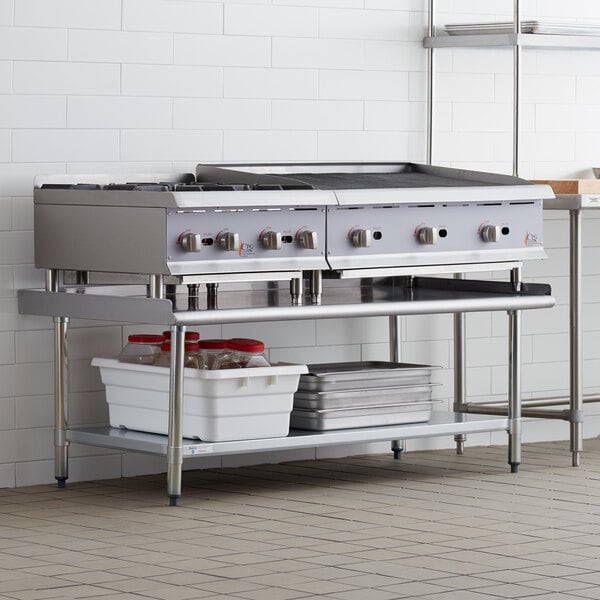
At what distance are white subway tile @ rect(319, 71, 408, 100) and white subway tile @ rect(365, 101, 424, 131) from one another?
0.10 ft

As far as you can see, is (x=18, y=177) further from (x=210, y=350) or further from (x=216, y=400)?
(x=216, y=400)

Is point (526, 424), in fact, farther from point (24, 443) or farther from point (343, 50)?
point (24, 443)

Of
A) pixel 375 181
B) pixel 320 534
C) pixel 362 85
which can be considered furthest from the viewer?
pixel 362 85

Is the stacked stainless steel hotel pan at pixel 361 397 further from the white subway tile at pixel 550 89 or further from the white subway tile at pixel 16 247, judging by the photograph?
the white subway tile at pixel 550 89

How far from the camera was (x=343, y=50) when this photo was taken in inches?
243

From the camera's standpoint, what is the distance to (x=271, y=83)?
6.02 meters

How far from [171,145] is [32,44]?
647mm

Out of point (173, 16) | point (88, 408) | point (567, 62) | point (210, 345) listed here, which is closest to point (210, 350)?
point (210, 345)

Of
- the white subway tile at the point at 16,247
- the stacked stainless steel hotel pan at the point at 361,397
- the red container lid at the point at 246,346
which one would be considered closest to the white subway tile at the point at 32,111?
the white subway tile at the point at 16,247

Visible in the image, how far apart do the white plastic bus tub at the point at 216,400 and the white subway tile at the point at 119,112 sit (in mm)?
895

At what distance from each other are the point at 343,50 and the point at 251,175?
0.97 metres

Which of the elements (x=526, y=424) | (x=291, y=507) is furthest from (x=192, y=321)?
(x=526, y=424)

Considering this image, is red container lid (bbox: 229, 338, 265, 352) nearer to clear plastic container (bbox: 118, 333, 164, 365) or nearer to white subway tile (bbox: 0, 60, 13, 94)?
clear plastic container (bbox: 118, 333, 164, 365)

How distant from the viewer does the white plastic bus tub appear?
16.7ft
